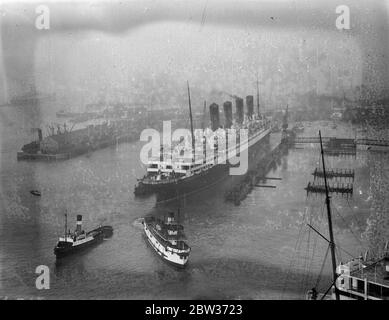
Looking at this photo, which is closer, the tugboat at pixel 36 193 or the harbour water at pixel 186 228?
the harbour water at pixel 186 228

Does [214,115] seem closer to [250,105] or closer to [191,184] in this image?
[250,105]

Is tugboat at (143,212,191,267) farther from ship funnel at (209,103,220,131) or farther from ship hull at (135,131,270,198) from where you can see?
ship funnel at (209,103,220,131)

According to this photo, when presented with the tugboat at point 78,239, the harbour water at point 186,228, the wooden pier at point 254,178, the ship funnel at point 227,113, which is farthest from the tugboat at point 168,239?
the ship funnel at point 227,113

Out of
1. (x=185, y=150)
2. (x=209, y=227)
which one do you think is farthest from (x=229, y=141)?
(x=209, y=227)

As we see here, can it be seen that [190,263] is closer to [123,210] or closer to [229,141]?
[123,210]

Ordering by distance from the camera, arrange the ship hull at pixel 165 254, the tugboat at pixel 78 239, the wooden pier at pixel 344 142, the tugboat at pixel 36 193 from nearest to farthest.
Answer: the ship hull at pixel 165 254
the tugboat at pixel 78 239
the tugboat at pixel 36 193
the wooden pier at pixel 344 142

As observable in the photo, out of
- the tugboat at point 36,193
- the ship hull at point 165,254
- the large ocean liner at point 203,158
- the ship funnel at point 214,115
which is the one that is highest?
the ship funnel at point 214,115

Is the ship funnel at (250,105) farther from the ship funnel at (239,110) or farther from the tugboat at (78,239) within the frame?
the tugboat at (78,239)
